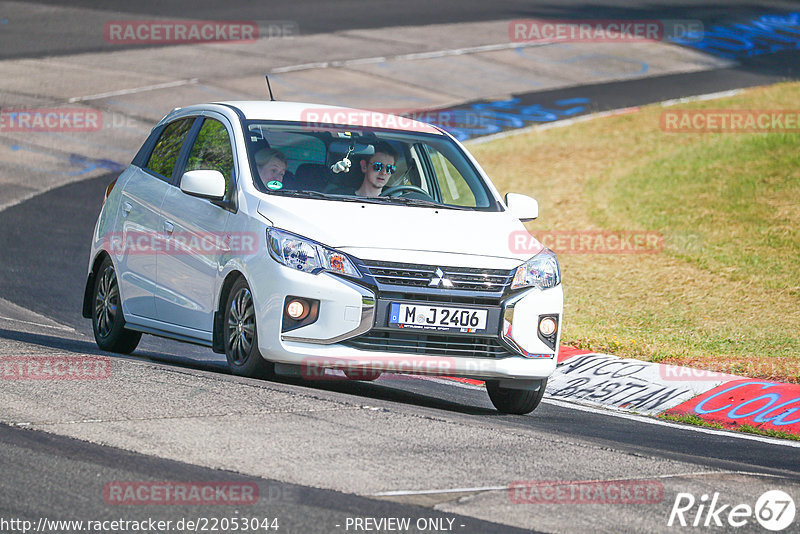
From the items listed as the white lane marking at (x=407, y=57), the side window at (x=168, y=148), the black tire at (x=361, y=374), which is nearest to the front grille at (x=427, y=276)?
Result: the black tire at (x=361, y=374)

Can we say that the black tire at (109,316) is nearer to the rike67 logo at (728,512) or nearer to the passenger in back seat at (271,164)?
the passenger in back seat at (271,164)

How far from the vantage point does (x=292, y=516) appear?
5488 mm

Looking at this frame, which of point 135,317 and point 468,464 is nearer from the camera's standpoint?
point 468,464

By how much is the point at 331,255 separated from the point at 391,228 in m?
0.45

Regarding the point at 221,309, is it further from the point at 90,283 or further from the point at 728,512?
the point at 728,512

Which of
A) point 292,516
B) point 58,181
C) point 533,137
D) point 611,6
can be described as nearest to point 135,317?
point 292,516

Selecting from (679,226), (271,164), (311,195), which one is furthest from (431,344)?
(679,226)

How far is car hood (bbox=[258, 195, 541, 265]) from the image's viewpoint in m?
8.02

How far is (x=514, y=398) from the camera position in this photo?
884 centimetres

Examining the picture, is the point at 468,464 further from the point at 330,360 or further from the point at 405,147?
the point at 405,147

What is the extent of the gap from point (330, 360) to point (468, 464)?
1.61 m

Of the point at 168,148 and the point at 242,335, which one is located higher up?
the point at 168,148

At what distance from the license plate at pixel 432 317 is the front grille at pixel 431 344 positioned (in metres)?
0.07

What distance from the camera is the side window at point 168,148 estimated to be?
976cm
